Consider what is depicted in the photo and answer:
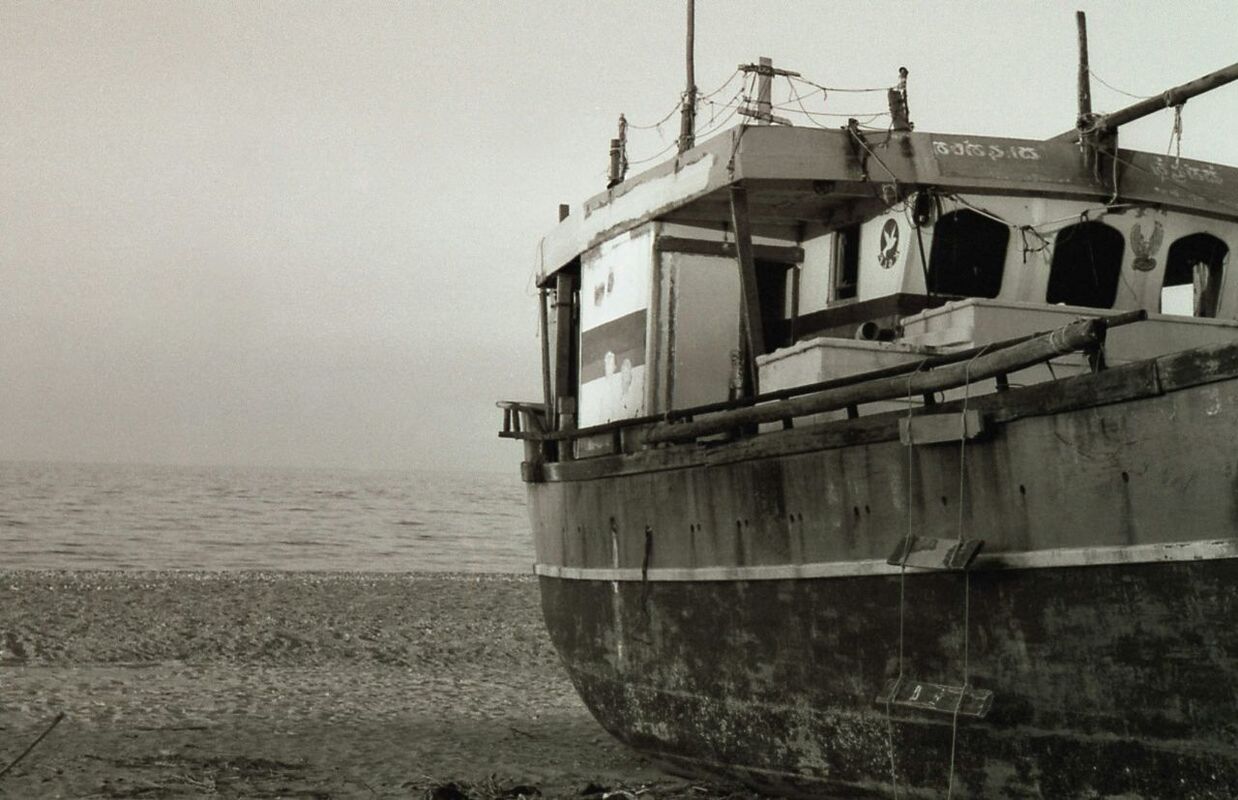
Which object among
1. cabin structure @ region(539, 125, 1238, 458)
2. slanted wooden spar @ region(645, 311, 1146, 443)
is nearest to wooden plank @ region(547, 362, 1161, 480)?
slanted wooden spar @ region(645, 311, 1146, 443)

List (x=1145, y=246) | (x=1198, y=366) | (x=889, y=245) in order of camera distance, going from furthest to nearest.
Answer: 1. (x=1145, y=246)
2. (x=889, y=245)
3. (x=1198, y=366)

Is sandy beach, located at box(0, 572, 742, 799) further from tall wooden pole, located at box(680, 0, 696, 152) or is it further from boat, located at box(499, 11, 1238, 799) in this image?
tall wooden pole, located at box(680, 0, 696, 152)

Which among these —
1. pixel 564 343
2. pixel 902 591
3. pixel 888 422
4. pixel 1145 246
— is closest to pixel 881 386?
pixel 888 422

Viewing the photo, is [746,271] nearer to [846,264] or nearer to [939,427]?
[846,264]

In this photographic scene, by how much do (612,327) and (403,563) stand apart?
30.5 metres

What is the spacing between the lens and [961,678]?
19.7 ft

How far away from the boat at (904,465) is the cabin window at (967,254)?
0.02 meters

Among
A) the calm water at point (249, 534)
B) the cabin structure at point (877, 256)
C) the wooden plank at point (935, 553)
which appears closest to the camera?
the wooden plank at point (935, 553)

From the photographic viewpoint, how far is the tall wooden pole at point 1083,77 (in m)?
9.15

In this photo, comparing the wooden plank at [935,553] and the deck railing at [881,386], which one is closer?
the deck railing at [881,386]

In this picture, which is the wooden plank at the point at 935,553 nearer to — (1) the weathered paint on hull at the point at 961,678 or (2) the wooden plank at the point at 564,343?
(1) the weathered paint on hull at the point at 961,678

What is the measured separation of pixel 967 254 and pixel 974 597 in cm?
324

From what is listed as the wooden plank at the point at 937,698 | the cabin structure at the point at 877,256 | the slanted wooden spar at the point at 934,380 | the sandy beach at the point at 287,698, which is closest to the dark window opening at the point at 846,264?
the cabin structure at the point at 877,256

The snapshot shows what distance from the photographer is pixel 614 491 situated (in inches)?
366
